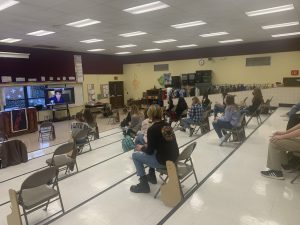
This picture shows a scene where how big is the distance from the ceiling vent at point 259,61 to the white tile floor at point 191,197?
760 centimetres

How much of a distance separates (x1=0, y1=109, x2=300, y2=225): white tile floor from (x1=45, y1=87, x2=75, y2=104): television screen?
6.51 meters

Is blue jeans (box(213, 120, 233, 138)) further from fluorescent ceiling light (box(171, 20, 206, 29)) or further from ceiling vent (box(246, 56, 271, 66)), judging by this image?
ceiling vent (box(246, 56, 271, 66))

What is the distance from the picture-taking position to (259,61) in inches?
443

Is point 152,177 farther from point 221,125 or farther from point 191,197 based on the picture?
point 221,125

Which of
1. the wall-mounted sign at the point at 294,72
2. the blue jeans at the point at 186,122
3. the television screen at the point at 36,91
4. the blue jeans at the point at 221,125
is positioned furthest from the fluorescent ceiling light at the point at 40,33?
the wall-mounted sign at the point at 294,72

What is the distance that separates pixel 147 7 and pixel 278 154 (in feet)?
12.6

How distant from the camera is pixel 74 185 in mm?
3756

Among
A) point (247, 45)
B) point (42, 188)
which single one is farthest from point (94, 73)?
point (42, 188)

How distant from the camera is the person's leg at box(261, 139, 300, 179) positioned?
324 centimetres

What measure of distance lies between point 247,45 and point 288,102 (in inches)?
123

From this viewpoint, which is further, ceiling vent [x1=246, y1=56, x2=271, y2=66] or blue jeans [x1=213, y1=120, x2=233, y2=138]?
ceiling vent [x1=246, y1=56, x2=271, y2=66]

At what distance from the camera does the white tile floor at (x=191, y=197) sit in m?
2.70

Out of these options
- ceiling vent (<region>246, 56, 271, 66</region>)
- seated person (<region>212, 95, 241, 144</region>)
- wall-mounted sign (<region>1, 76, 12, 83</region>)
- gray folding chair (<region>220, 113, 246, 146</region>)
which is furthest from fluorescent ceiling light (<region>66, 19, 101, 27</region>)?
ceiling vent (<region>246, 56, 271, 66</region>)

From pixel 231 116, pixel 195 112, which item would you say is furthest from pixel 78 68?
pixel 231 116
